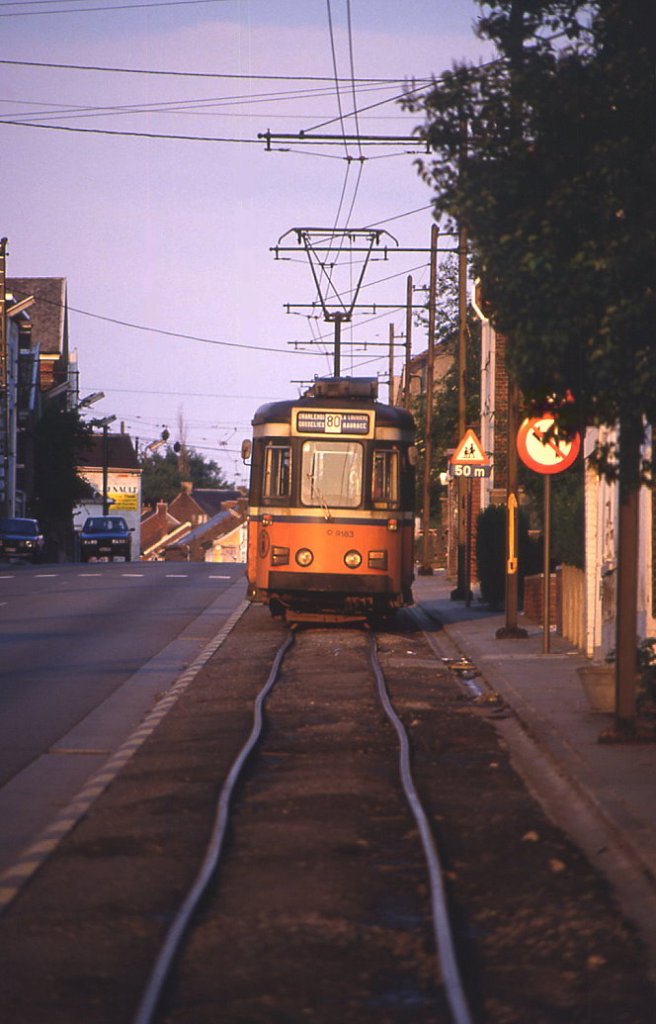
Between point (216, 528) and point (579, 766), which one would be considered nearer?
point (579, 766)

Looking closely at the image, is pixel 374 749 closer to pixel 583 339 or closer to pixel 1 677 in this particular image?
pixel 583 339

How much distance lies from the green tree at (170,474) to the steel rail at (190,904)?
13246cm


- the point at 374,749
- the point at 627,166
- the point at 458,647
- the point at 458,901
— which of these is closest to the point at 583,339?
the point at 627,166

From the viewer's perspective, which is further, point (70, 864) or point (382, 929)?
point (70, 864)

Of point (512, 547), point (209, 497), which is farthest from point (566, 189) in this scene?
point (209, 497)

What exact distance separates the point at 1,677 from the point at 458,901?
10200 mm

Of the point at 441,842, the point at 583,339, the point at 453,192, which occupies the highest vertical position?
the point at 453,192

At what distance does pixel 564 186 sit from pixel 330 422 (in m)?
11.4

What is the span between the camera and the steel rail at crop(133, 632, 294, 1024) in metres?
5.32

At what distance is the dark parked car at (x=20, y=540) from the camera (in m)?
56.3

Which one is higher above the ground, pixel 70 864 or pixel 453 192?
pixel 453 192

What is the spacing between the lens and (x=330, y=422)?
21.7 meters

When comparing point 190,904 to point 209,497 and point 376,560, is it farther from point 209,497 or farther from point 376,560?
point 209,497

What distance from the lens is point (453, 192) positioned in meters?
10.6
